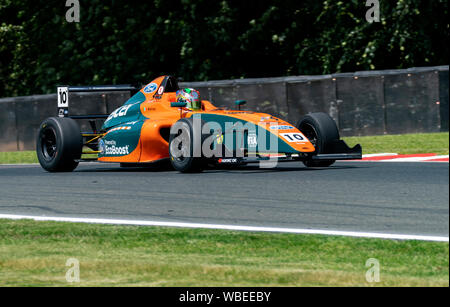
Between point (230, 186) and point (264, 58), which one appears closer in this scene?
point (230, 186)

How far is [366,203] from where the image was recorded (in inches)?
304

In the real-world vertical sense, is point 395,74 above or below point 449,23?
below

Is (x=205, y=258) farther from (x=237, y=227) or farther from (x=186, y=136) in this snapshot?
(x=186, y=136)

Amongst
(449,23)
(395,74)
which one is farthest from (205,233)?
(449,23)

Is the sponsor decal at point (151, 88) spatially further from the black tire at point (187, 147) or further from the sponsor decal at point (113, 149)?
the black tire at point (187, 147)

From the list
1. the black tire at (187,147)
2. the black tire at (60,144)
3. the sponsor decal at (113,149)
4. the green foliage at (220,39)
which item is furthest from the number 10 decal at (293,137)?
the green foliage at (220,39)

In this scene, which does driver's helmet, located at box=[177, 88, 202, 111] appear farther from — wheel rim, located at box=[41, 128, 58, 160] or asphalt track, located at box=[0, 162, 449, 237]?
wheel rim, located at box=[41, 128, 58, 160]

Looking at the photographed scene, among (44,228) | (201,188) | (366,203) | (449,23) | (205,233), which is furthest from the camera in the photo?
(449,23)

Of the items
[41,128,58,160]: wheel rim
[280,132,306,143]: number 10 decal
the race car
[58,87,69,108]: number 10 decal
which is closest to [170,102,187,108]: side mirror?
the race car

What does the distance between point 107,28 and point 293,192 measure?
55.0 feet

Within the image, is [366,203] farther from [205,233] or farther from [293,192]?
[205,233]

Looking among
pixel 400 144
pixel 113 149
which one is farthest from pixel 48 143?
pixel 400 144

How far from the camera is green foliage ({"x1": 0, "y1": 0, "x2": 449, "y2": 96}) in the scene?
2089cm

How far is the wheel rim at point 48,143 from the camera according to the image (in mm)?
12641
